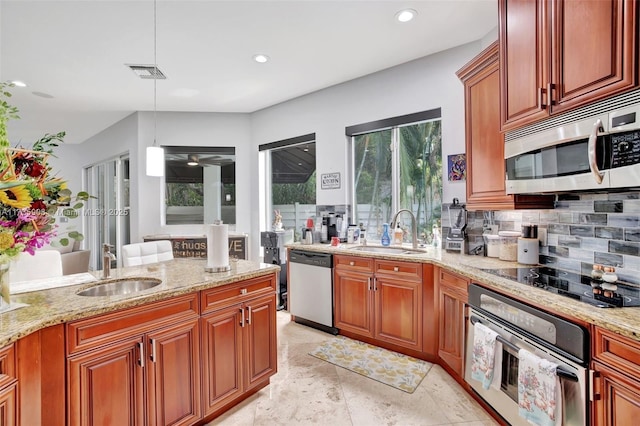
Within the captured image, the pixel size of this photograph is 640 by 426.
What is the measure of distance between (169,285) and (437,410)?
6.09 feet


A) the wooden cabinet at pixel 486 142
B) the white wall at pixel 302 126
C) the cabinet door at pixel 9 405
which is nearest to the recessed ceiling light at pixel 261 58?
the white wall at pixel 302 126

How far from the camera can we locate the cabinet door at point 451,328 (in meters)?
2.25

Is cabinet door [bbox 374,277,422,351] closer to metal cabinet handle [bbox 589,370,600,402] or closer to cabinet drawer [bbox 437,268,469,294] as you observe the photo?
cabinet drawer [bbox 437,268,469,294]

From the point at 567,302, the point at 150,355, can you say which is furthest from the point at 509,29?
the point at 150,355

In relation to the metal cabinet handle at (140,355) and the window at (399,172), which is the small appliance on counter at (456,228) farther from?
the metal cabinet handle at (140,355)

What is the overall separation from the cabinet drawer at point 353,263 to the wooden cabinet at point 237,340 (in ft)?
3.38

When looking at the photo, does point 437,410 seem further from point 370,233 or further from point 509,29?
point 509,29

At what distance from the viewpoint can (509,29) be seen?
6.33 ft

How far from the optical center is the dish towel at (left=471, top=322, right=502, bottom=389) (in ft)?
5.76

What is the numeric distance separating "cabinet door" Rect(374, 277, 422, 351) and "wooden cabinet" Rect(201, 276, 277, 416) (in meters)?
1.07

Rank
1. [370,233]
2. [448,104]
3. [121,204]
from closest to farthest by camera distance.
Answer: [448,104] → [370,233] → [121,204]

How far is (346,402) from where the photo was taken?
7.02 feet

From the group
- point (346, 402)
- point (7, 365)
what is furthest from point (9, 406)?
point (346, 402)

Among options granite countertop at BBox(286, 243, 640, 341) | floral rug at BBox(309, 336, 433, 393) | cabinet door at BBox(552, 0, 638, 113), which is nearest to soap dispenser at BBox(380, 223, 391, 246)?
granite countertop at BBox(286, 243, 640, 341)
